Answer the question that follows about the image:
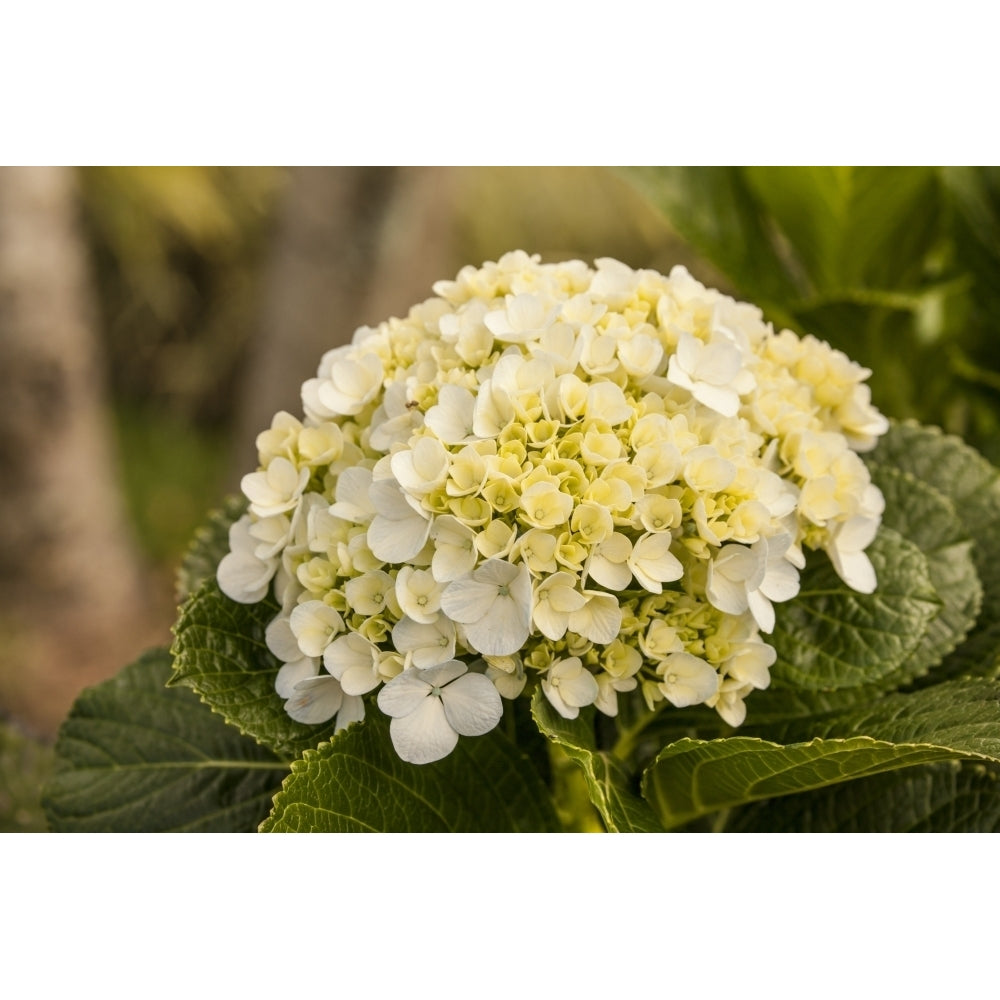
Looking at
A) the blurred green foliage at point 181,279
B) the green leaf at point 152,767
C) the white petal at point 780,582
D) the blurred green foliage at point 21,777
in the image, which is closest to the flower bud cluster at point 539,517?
the white petal at point 780,582

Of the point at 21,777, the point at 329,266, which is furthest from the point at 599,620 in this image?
the point at 329,266

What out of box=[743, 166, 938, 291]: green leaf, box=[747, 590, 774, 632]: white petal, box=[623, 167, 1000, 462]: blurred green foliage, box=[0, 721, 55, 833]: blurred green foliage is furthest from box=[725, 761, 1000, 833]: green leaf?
box=[743, 166, 938, 291]: green leaf

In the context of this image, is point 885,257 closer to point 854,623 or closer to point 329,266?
point 854,623

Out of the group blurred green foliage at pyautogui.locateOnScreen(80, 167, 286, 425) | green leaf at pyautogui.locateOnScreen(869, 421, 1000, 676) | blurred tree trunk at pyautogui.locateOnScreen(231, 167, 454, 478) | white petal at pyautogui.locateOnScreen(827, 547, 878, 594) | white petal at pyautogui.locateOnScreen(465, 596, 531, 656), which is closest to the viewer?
white petal at pyautogui.locateOnScreen(465, 596, 531, 656)

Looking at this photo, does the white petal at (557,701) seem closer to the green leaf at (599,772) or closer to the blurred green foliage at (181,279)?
the green leaf at (599,772)

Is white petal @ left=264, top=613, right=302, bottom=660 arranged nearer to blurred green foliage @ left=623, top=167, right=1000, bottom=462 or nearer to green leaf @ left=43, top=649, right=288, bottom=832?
green leaf @ left=43, top=649, right=288, bottom=832
